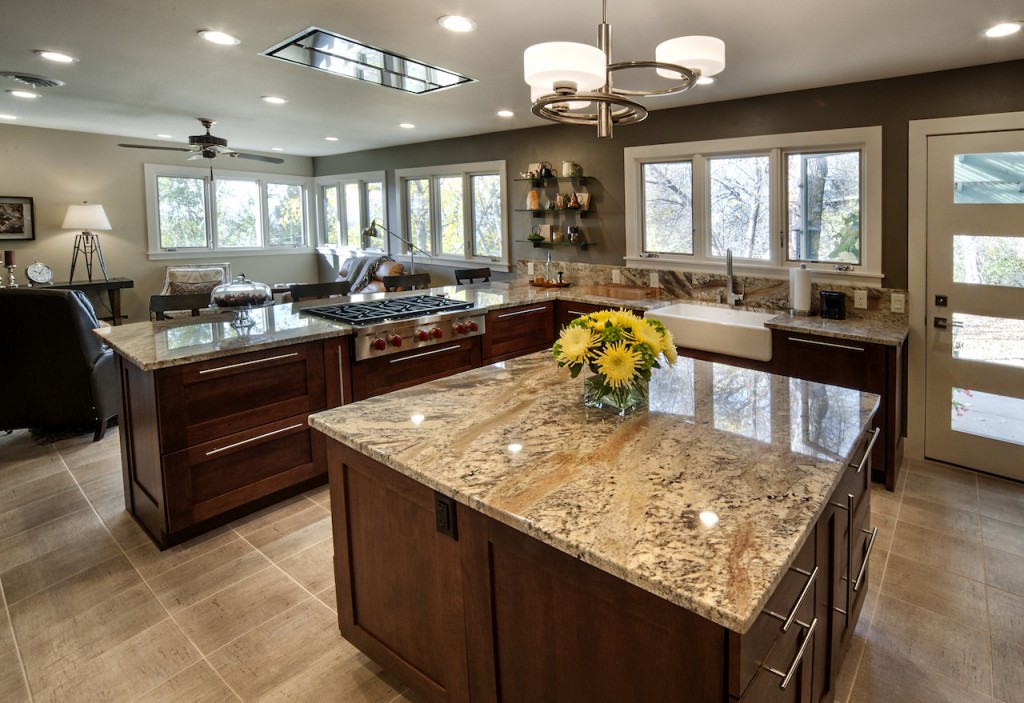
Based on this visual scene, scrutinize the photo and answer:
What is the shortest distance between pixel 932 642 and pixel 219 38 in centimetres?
405

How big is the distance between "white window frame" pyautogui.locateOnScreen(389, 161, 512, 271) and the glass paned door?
3595mm

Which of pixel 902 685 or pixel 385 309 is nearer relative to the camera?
pixel 902 685

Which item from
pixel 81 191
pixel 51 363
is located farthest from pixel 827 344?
pixel 81 191

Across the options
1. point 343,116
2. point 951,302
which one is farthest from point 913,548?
point 343,116

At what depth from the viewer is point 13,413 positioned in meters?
3.96

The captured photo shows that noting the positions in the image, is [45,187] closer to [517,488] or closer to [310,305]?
[310,305]

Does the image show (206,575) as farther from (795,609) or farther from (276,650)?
(795,609)

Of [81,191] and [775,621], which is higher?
[81,191]

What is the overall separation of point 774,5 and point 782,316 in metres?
1.97

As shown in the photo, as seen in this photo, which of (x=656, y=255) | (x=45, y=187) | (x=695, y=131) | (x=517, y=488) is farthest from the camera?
(x=45, y=187)

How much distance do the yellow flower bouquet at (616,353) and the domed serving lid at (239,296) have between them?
2331 mm

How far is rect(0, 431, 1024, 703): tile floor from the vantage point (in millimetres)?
1917

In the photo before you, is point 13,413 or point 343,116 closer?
point 13,413

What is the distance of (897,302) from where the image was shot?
3631mm
